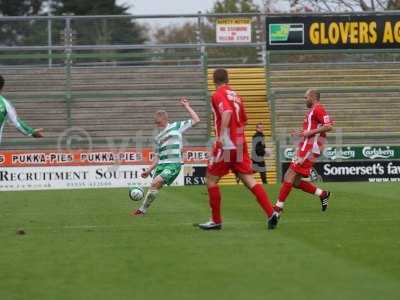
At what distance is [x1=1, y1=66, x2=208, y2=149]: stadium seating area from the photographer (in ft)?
108

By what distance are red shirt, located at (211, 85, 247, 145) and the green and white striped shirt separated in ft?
10.6

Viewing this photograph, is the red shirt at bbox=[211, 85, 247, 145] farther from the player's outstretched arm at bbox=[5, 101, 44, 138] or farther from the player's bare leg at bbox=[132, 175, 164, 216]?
the player's bare leg at bbox=[132, 175, 164, 216]

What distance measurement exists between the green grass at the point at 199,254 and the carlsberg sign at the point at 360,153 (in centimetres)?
1379

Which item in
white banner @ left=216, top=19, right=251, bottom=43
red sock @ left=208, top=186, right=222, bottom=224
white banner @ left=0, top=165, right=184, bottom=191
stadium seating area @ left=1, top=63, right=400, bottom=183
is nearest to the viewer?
red sock @ left=208, top=186, right=222, bottom=224

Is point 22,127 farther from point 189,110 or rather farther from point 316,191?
point 316,191

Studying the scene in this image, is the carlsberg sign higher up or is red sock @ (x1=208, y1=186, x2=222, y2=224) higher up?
red sock @ (x1=208, y1=186, x2=222, y2=224)

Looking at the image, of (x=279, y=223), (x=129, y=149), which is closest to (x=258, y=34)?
(x=129, y=149)

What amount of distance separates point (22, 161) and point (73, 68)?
6991 millimetres

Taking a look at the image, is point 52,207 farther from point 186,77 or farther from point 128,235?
point 186,77

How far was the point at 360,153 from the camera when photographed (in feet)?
101

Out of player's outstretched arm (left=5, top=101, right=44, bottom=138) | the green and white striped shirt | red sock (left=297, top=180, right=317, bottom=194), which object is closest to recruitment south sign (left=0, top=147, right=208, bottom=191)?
the green and white striped shirt

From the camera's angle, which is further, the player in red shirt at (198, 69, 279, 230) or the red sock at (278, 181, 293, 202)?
the red sock at (278, 181, 293, 202)

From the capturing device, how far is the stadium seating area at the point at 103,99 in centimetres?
3300

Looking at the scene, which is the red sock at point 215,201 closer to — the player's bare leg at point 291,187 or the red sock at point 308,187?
the player's bare leg at point 291,187
